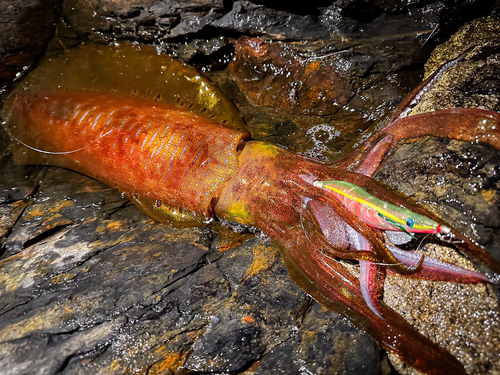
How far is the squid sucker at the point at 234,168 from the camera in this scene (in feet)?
7.61

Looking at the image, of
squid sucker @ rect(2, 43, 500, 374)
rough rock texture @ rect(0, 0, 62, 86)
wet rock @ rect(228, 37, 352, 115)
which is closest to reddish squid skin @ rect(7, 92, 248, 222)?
squid sucker @ rect(2, 43, 500, 374)

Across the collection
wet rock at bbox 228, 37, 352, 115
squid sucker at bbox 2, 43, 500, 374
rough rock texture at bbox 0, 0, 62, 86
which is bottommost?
squid sucker at bbox 2, 43, 500, 374

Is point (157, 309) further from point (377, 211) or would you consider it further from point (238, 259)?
point (377, 211)

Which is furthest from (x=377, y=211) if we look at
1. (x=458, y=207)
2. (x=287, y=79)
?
(x=287, y=79)

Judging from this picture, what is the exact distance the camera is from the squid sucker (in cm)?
232

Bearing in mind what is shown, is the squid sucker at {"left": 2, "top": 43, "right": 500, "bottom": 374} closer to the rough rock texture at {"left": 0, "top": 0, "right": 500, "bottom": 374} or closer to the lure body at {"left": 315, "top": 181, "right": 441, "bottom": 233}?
the lure body at {"left": 315, "top": 181, "right": 441, "bottom": 233}

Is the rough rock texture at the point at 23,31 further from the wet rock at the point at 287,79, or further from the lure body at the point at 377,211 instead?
the lure body at the point at 377,211

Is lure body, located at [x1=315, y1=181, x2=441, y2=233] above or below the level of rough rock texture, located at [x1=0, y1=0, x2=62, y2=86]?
below

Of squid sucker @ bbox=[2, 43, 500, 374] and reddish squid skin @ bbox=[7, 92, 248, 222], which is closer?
squid sucker @ bbox=[2, 43, 500, 374]

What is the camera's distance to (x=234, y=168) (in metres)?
3.24

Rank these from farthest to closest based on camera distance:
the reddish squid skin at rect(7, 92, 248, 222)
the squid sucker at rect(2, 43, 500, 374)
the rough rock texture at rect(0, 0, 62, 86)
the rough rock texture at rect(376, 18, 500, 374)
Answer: the rough rock texture at rect(0, 0, 62, 86) → the reddish squid skin at rect(7, 92, 248, 222) → the squid sucker at rect(2, 43, 500, 374) → the rough rock texture at rect(376, 18, 500, 374)

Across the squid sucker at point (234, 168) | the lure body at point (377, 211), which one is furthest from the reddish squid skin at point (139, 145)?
the lure body at point (377, 211)

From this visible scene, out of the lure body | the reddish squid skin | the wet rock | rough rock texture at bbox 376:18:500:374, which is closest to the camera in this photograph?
rough rock texture at bbox 376:18:500:374

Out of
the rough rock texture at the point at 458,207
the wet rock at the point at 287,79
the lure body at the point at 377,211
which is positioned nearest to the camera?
the rough rock texture at the point at 458,207
